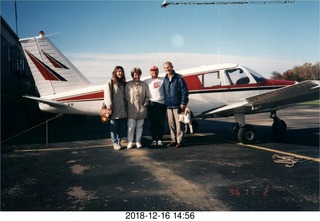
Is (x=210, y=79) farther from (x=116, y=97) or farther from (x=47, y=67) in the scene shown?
(x=47, y=67)

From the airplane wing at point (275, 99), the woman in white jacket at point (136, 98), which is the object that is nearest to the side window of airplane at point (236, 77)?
the airplane wing at point (275, 99)

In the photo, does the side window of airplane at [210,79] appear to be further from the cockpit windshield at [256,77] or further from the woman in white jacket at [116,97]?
the woman in white jacket at [116,97]

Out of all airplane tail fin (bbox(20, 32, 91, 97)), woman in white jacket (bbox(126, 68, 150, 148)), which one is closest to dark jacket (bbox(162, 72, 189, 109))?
woman in white jacket (bbox(126, 68, 150, 148))

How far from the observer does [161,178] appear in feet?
16.3

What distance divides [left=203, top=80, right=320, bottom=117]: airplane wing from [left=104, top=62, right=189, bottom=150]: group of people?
69.0 inches

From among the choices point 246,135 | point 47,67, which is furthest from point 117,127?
point 246,135

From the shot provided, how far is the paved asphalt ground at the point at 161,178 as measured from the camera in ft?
12.3

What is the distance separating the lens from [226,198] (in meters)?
3.91

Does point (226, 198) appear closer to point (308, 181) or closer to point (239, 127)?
point (308, 181)

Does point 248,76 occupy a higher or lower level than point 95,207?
higher

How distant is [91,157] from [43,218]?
3379 mm

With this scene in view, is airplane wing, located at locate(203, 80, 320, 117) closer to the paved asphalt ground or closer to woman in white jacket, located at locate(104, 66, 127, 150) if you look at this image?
the paved asphalt ground

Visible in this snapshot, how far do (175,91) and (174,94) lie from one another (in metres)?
0.09

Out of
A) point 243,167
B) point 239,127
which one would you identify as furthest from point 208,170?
point 239,127
